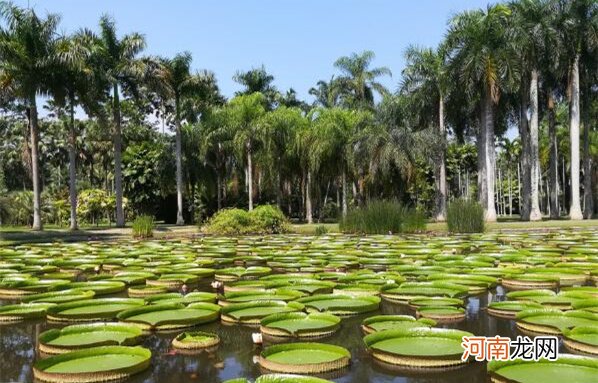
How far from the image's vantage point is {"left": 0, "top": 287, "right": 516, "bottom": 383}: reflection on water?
4703 mm

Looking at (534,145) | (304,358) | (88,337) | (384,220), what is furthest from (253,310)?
(534,145)

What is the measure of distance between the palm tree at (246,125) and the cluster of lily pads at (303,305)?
2344cm

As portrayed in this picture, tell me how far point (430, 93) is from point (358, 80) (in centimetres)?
964

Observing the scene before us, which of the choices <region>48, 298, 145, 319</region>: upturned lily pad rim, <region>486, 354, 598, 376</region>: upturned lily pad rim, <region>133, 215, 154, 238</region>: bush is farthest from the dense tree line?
<region>486, 354, 598, 376</region>: upturned lily pad rim

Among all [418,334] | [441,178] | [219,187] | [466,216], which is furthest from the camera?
[219,187]

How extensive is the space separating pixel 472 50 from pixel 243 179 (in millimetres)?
20611

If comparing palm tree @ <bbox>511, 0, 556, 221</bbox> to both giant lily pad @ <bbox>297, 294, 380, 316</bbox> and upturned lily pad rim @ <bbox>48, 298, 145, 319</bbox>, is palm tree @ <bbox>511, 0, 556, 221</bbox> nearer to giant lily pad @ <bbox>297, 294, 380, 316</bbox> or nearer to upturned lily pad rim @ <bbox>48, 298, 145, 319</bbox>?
giant lily pad @ <bbox>297, 294, 380, 316</bbox>

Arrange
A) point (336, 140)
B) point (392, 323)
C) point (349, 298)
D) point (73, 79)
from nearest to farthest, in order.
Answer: point (392, 323) < point (349, 298) < point (73, 79) < point (336, 140)

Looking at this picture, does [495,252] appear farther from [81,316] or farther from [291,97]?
[291,97]

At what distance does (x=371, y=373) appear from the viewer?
4.80 m

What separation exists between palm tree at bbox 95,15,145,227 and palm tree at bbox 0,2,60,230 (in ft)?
13.1

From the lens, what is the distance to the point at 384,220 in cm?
2150

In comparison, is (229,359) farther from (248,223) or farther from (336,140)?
(336,140)

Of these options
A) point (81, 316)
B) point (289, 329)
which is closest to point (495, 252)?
point (289, 329)
